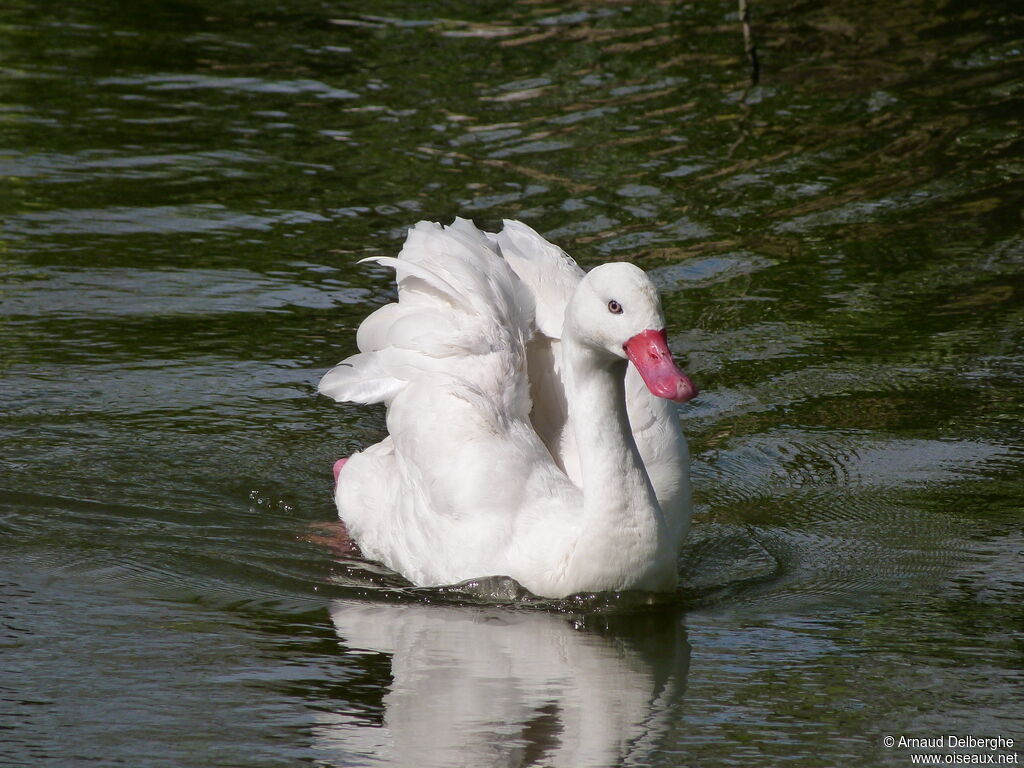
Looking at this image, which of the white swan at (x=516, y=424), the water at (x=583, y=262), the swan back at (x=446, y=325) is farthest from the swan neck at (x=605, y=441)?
the swan back at (x=446, y=325)

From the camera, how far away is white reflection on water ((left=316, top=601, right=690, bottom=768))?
536 cm

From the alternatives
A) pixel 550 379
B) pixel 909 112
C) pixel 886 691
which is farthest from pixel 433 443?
pixel 909 112

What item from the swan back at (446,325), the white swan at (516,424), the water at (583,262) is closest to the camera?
the water at (583,262)

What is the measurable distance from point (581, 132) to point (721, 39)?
3.36 meters

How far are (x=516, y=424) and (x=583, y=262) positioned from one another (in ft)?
13.4

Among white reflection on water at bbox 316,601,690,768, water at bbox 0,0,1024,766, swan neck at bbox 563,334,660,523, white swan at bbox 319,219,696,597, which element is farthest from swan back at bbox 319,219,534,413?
white reflection on water at bbox 316,601,690,768

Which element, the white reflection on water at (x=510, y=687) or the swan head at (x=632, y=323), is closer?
the white reflection on water at (x=510, y=687)

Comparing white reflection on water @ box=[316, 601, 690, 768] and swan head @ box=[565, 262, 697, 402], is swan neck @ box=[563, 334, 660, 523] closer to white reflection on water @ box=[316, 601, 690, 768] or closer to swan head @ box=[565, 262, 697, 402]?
swan head @ box=[565, 262, 697, 402]

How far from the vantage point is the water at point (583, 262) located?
5.80 m

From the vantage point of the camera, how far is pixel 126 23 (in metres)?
17.3

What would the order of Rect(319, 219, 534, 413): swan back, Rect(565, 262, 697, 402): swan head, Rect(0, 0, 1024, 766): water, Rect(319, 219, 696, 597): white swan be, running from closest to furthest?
Rect(0, 0, 1024, 766): water < Rect(565, 262, 697, 402): swan head < Rect(319, 219, 696, 597): white swan < Rect(319, 219, 534, 413): swan back

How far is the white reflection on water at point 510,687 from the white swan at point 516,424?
9.6 inches

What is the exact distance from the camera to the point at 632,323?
20.6 feet

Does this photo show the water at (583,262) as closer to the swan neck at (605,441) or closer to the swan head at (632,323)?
the swan neck at (605,441)
